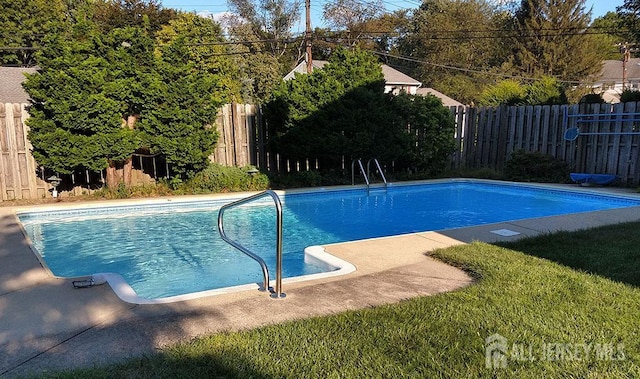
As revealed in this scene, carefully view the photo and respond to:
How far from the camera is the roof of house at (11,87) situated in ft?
55.7

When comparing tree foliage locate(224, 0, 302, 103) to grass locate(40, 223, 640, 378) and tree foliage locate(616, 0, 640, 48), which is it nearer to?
tree foliage locate(616, 0, 640, 48)

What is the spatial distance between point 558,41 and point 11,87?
35596 millimetres

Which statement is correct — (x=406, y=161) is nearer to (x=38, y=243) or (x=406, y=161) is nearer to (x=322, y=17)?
(x=38, y=243)

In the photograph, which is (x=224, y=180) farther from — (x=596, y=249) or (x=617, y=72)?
(x=617, y=72)

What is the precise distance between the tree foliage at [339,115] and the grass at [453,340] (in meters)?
8.03

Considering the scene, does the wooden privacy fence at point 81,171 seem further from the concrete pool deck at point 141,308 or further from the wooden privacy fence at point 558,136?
the wooden privacy fence at point 558,136

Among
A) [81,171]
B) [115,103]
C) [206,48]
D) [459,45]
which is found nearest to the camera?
[115,103]

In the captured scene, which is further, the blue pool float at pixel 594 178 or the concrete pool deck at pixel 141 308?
the blue pool float at pixel 594 178

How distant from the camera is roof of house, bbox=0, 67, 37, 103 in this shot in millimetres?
16969

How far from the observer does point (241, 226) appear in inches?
339

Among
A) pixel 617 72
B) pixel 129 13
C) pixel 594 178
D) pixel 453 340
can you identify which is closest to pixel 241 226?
pixel 453 340

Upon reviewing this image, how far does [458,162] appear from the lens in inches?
601

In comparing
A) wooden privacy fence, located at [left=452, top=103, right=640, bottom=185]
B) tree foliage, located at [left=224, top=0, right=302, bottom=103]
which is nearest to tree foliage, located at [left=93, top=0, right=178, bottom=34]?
tree foliage, located at [left=224, top=0, right=302, bottom=103]

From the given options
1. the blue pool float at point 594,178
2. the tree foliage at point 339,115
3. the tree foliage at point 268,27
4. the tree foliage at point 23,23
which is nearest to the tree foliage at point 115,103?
the tree foliage at point 339,115
